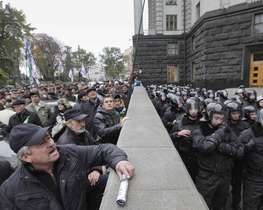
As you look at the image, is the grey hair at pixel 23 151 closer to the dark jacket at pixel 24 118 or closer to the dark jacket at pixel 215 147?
the dark jacket at pixel 215 147

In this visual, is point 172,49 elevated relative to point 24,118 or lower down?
elevated

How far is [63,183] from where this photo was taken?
1.94 meters

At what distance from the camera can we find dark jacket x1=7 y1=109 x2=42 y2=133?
518cm

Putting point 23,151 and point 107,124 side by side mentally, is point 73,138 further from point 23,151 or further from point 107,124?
point 107,124

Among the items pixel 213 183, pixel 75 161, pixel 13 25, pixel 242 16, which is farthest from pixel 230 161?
pixel 13 25

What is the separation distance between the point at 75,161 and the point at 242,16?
16963 millimetres

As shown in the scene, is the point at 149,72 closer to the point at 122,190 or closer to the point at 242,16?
the point at 242,16

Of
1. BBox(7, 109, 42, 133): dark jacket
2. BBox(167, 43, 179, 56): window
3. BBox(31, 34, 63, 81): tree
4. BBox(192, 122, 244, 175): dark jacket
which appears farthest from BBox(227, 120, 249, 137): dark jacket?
BBox(31, 34, 63, 81): tree

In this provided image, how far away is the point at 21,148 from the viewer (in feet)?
6.25

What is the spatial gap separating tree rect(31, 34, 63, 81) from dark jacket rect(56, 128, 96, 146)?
192ft

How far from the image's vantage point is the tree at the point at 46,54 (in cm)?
5853

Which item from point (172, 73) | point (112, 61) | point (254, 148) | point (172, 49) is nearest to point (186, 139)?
point (254, 148)

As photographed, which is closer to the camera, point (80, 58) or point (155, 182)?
point (155, 182)

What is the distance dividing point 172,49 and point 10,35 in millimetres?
22789
